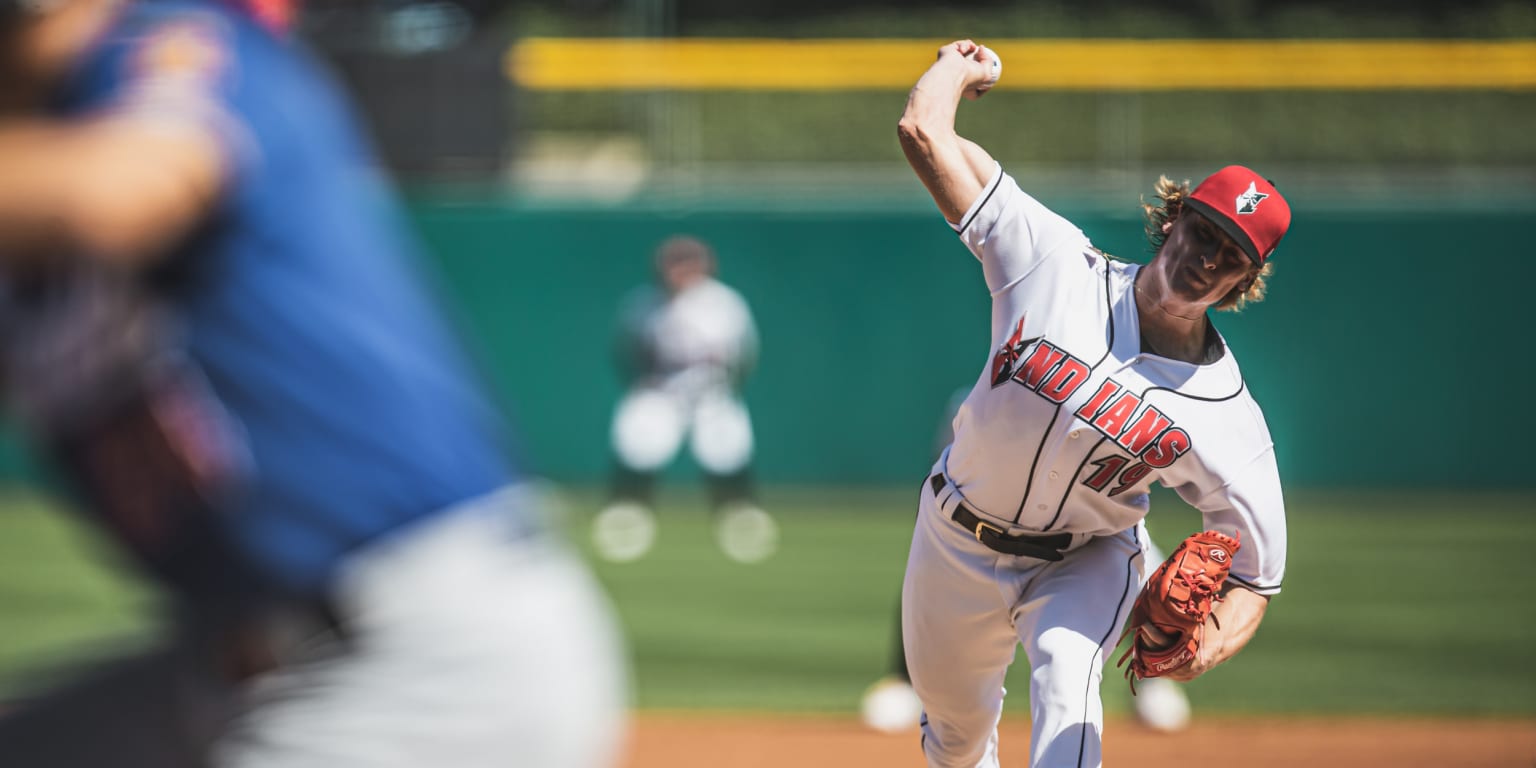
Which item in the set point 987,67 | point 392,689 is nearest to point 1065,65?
point 987,67

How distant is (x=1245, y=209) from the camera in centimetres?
443

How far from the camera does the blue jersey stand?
1.72m

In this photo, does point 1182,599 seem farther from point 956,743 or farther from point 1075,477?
point 956,743

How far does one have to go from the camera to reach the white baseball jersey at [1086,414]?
4.49m

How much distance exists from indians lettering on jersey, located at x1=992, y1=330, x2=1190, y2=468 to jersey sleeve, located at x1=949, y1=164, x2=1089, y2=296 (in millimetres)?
185

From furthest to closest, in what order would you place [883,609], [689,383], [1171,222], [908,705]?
[689,383] < [883,609] < [908,705] < [1171,222]

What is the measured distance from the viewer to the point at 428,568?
1.83 meters

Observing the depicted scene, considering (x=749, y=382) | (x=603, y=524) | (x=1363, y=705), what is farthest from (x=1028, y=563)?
(x=749, y=382)

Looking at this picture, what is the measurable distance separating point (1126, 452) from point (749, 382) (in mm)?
10985

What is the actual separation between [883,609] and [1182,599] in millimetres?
6095

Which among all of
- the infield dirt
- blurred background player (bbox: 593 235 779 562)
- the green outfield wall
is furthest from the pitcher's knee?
the green outfield wall

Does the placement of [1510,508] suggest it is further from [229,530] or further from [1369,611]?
[229,530]

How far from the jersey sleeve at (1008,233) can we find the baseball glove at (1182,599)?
86 centimetres

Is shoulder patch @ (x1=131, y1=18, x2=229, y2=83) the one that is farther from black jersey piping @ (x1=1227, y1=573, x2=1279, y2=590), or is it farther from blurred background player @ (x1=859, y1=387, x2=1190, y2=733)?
blurred background player @ (x1=859, y1=387, x2=1190, y2=733)
